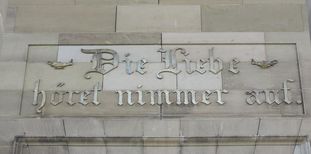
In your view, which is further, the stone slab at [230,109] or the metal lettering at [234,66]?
the metal lettering at [234,66]

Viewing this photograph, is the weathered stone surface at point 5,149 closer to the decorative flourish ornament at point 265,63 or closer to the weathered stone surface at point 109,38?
the weathered stone surface at point 109,38

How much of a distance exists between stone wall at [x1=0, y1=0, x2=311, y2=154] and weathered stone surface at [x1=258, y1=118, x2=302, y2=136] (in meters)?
0.01

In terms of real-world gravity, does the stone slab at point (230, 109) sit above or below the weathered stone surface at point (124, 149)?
above

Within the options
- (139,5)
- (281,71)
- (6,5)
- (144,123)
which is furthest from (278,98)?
(6,5)

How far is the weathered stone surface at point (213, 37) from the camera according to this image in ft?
30.2

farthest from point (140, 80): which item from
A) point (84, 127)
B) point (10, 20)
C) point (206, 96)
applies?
point (10, 20)

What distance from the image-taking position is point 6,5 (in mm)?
9695

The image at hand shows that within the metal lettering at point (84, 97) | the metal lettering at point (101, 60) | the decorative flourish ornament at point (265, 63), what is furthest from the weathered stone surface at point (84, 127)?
the decorative flourish ornament at point (265, 63)

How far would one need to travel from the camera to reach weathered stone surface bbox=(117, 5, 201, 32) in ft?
30.7

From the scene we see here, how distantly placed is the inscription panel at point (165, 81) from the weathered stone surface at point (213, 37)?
8 cm

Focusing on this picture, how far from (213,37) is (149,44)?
944 mm

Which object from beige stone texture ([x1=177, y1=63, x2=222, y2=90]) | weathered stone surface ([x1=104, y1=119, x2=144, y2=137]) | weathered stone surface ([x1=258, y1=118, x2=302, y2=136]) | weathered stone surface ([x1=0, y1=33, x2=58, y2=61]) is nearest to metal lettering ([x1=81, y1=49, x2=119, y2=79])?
weathered stone surface ([x1=0, y1=33, x2=58, y2=61])

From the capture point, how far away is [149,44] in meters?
9.20

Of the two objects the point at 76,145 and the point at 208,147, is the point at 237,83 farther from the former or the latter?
the point at 76,145
